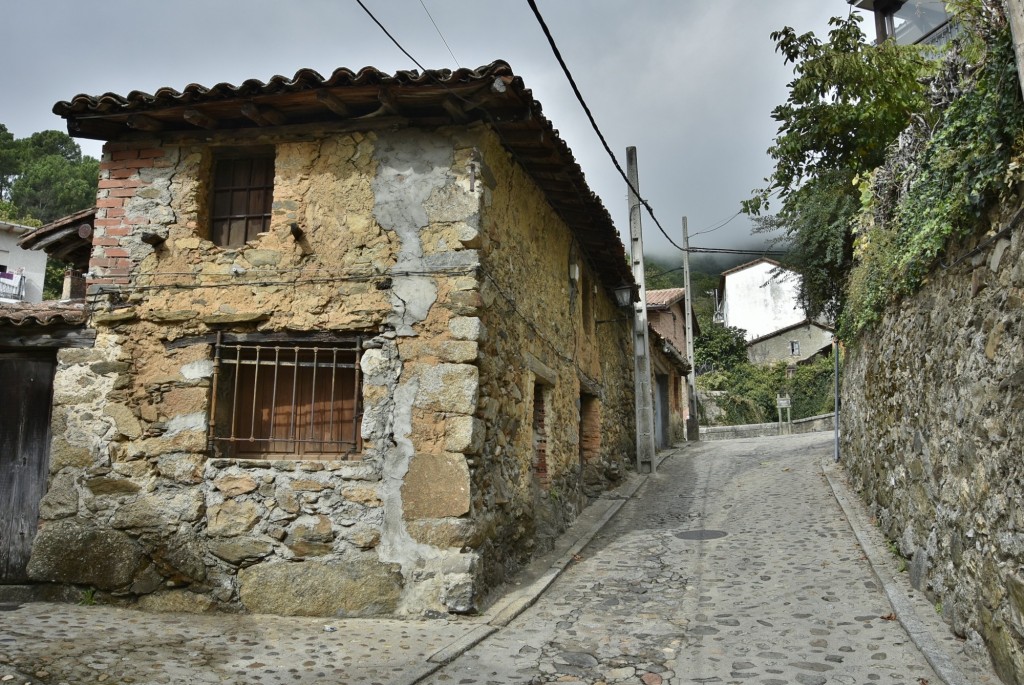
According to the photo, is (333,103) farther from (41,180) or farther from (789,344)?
(41,180)

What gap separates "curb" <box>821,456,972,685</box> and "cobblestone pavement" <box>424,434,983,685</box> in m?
0.07

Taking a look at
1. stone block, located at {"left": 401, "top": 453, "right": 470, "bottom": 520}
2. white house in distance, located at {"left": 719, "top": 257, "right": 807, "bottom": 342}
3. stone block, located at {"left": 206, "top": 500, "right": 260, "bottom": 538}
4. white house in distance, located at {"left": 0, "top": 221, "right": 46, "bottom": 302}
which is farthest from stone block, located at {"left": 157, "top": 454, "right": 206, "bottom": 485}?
white house in distance, located at {"left": 719, "top": 257, "right": 807, "bottom": 342}

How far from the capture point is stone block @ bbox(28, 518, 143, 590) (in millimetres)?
6148

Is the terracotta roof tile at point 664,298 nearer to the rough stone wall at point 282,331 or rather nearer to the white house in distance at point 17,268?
the rough stone wall at point 282,331

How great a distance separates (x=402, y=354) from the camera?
6.13 m

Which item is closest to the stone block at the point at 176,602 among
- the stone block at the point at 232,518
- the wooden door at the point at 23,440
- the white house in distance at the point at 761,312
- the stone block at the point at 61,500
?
the stone block at the point at 232,518

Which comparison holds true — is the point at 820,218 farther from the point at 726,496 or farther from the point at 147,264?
the point at 147,264

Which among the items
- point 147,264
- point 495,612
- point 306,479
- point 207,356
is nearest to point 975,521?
point 495,612

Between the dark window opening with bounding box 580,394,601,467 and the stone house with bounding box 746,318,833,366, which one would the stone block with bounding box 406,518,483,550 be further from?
the stone house with bounding box 746,318,833,366

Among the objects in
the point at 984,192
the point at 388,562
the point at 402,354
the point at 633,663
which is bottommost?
the point at 633,663

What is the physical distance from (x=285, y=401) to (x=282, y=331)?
61 centimetres

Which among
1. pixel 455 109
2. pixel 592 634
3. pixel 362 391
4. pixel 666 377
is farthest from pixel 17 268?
pixel 592 634

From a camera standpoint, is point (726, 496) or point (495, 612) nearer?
point (495, 612)

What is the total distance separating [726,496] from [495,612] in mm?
6237
